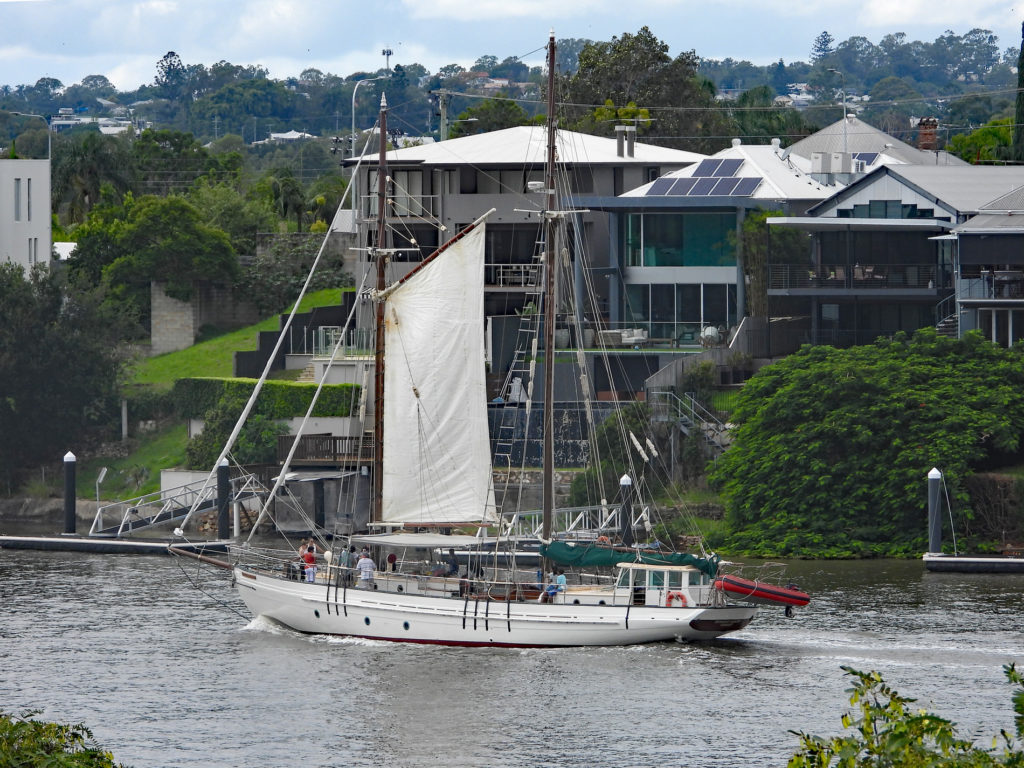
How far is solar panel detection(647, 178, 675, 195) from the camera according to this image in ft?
270

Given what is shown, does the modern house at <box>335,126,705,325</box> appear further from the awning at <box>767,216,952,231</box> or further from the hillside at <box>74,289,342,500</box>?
the awning at <box>767,216,952,231</box>

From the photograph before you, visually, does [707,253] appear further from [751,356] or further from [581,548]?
[581,548]

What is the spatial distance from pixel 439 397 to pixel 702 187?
101 ft

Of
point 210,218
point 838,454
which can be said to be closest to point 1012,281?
point 838,454

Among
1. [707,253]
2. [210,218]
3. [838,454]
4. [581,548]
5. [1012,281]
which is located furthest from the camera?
[210,218]

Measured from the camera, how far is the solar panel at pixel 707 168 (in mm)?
84062

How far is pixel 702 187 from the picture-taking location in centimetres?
8225

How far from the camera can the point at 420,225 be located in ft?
284

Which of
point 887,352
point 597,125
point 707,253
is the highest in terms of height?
point 597,125

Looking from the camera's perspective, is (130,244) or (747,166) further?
(130,244)

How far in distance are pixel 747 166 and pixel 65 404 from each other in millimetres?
33416

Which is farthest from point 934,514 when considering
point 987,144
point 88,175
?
point 88,175

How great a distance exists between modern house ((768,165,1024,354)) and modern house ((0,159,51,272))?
118ft

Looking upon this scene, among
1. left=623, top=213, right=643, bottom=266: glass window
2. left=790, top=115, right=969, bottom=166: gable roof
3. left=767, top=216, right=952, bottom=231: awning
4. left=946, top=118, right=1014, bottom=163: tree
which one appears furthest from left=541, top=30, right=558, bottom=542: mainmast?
left=946, top=118, right=1014, bottom=163: tree
